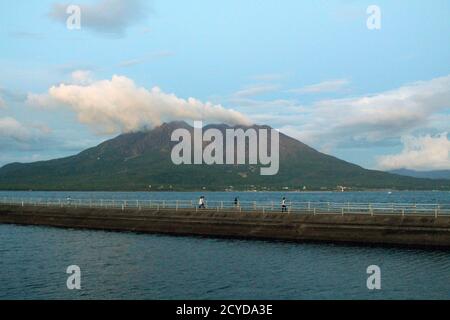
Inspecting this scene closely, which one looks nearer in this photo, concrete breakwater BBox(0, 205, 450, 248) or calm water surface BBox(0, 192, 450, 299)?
calm water surface BBox(0, 192, 450, 299)

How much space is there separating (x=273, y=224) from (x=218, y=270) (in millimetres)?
18988

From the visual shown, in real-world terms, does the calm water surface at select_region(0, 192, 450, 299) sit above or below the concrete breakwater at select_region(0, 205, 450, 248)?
below

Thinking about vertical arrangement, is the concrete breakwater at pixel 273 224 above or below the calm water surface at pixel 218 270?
above

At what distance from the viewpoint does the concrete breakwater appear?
49.3 m

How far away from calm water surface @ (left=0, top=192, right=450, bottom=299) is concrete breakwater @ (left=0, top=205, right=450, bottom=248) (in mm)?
2570

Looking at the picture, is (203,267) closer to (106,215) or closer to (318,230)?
(318,230)

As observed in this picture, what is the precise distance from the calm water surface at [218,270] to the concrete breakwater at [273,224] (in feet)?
8.43

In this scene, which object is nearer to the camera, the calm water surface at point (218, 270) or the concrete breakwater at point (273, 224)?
the calm water surface at point (218, 270)

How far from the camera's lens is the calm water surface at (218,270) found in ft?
111

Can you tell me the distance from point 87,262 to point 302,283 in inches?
858

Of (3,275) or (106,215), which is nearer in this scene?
(3,275)
